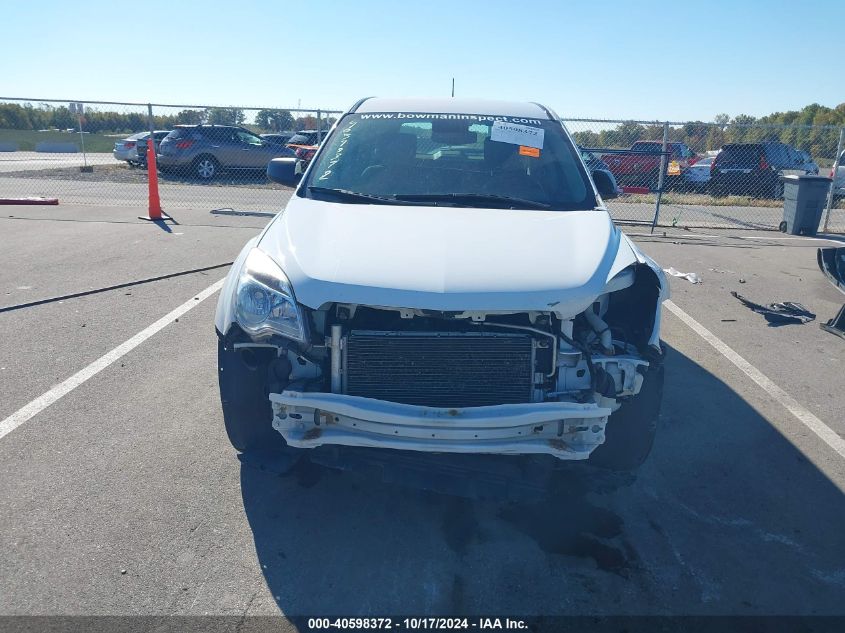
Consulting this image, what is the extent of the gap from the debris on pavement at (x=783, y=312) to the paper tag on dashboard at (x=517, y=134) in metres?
3.43

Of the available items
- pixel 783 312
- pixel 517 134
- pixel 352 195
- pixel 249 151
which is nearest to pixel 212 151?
pixel 249 151

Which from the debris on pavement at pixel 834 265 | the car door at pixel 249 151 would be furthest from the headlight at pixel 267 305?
the car door at pixel 249 151

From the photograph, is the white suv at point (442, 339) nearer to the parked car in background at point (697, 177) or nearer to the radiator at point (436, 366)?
the radiator at point (436, 366)

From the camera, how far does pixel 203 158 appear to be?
1897 cm

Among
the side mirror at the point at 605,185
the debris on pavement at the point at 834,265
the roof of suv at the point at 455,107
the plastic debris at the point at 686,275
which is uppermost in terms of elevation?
the roof of suv at the point at 455,107

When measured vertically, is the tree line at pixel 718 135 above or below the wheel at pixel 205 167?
above

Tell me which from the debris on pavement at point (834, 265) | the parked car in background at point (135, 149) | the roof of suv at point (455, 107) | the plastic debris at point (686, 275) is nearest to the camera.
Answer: the roof of suv at point (455, 107)

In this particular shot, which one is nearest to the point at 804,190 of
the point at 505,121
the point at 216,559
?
the point at 505,121

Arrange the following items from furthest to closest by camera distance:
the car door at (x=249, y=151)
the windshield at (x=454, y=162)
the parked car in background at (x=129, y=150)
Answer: the parked car in background at (x=129, y=150) < the car door at (x=249, y=151) < the windshield at (x=454, y=162)

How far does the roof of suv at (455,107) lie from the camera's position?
16.4 feet

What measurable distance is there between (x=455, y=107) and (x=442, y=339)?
2549 millimetres

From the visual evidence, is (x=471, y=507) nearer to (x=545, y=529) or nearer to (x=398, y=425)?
(x=545, y=529)

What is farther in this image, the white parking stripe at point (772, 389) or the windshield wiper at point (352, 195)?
the white parking stripe at point (772, 389)

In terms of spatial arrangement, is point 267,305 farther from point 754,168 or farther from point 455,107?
point 754,168
